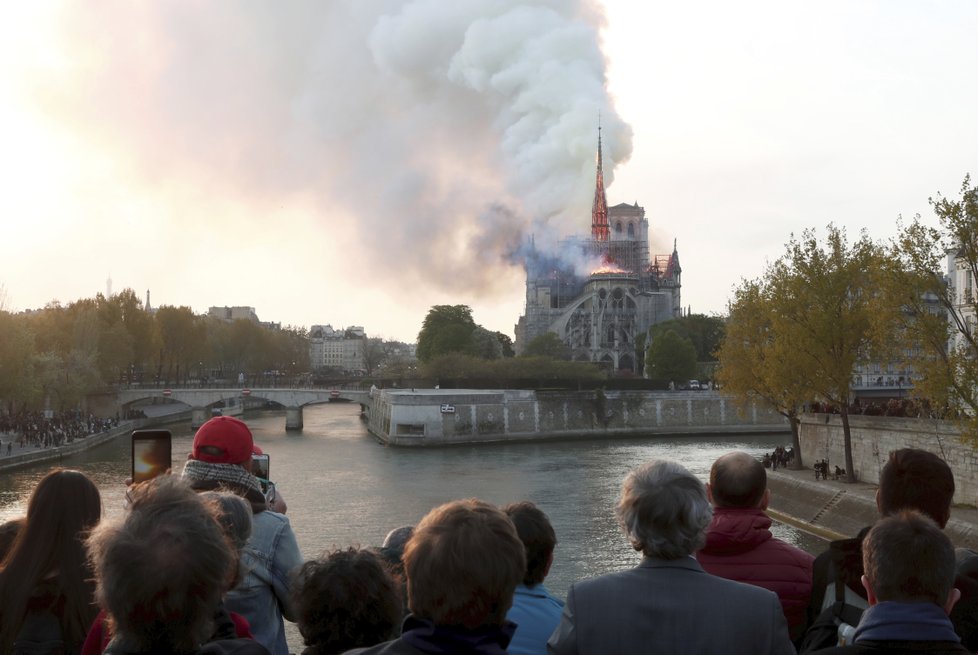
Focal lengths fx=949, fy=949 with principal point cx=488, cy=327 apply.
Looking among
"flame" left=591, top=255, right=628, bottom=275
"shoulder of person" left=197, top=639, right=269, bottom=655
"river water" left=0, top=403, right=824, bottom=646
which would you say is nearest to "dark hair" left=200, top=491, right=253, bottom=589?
"shoulder of person" left=197, top=639, right=269, bottom=655

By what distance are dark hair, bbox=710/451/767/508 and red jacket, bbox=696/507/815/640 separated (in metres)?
0.04

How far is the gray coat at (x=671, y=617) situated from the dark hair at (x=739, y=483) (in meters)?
1.02

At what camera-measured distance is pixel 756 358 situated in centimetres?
3225

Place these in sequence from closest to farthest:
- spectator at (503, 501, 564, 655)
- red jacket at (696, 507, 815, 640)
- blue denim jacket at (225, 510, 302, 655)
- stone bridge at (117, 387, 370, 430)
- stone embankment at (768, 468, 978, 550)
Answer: spectator at (503, 501, 564, 655), blue denim jacket at (225, 510, 302, 655), red jacket at (696, 507, 815, 640), stone embankment at (768, 468, 978, 550), stone bridge at (117, 387, 370, 430)

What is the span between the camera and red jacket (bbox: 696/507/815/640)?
4.00 metres

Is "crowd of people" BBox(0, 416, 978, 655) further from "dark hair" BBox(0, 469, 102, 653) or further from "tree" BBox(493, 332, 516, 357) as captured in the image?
"tree" BBox(493, 332, 516, 357)

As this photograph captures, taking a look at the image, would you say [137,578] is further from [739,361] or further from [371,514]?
[739,361]

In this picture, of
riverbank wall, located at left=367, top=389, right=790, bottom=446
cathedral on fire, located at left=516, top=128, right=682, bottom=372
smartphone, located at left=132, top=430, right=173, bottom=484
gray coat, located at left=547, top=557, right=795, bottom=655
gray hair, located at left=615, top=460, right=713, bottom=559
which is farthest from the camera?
cathedral on fire, located at left=516, top=128, right=682, bottom=372

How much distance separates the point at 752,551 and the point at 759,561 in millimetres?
53

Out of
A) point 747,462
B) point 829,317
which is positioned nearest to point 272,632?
point 747,462

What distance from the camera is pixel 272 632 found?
3826 millimetres

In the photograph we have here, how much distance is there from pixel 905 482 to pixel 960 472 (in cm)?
2162

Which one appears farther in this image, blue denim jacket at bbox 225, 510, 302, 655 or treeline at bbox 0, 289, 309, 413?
treeline at bbox 0, 289, 309, 413

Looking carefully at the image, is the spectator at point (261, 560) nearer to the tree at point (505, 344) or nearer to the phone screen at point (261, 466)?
the phone screen at point (261, 466)
